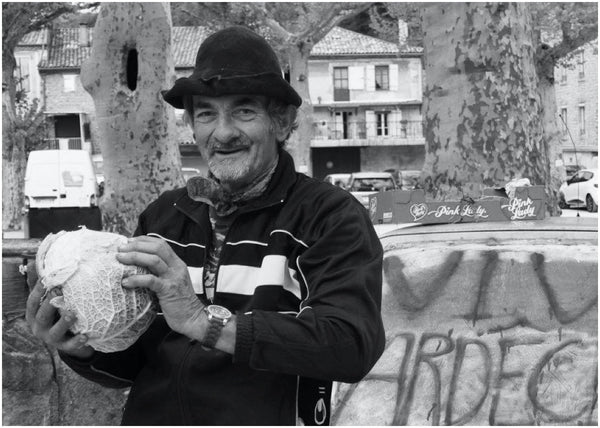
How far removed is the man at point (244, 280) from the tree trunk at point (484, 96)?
3683 mm

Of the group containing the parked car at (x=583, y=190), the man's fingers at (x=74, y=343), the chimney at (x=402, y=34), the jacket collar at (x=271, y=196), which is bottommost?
the parked car at (x=583, y=190)

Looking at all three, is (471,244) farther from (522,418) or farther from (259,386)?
(259,386)

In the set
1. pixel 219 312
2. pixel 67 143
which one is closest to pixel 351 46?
pixel 67 143

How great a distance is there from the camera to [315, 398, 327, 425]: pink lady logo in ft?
7.80

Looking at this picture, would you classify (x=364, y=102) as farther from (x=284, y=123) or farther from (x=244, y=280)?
(x=244, y=280)

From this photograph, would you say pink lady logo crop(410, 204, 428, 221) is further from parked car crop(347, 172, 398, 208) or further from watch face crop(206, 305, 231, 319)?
parked car crop(347, 172, 398, 208)

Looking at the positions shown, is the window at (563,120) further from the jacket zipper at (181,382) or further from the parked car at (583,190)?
the jacket zipper at (181,382)

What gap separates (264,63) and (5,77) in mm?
27192

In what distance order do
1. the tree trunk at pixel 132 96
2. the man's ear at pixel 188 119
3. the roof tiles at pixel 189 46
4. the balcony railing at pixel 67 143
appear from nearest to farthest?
the man's ear at pixel 188 119, the tree trunk at pixel 132 96, the roof tiles at pixel 189 46, the balcony railing at pixel 67 143

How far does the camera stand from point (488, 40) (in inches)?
233

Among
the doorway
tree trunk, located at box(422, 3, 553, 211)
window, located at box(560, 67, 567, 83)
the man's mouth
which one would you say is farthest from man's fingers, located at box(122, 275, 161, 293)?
the doorway

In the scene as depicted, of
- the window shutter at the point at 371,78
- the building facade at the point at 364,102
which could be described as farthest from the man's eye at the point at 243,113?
the window shutter at the point at 371,78

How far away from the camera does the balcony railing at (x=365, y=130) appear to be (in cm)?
5350

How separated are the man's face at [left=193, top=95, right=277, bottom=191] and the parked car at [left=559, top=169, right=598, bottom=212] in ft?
84.5
